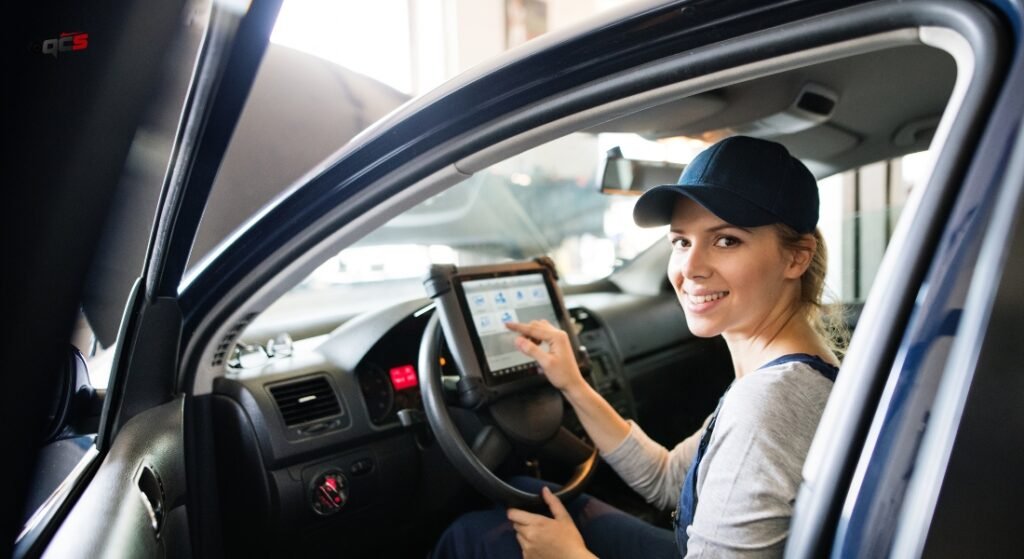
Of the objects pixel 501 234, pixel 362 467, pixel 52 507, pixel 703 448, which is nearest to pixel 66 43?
pixel 52 507

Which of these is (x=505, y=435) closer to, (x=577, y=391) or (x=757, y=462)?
(x=577, y=391)

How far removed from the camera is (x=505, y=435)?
1.67 m

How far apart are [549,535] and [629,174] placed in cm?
111

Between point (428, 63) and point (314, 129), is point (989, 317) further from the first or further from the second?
point (428, 63)

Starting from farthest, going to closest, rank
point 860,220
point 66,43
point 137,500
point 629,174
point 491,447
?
point 860,220
point 629,174
point 491,447
point 137,500
point 66,43

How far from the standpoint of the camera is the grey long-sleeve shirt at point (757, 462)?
92cm

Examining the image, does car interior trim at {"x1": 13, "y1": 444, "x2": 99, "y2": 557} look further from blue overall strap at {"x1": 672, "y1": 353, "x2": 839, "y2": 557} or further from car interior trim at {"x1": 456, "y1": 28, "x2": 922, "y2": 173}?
blue overall strap at {"x1": 672, "y1": 353, "x2": 839, "y2": 557}

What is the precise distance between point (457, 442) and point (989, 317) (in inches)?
45.0

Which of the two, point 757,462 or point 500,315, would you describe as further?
point 500,315

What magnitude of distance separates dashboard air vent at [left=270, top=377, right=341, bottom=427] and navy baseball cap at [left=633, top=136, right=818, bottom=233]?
1131mm

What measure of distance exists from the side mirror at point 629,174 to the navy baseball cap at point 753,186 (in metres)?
0.81

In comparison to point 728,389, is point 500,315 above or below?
above


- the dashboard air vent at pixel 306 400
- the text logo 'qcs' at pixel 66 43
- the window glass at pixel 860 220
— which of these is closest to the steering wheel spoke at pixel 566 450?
the dashboard air vent at pixel 306 400

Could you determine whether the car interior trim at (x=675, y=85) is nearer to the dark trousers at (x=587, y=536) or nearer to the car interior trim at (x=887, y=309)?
the car interior trim at (x=887, y=309)
